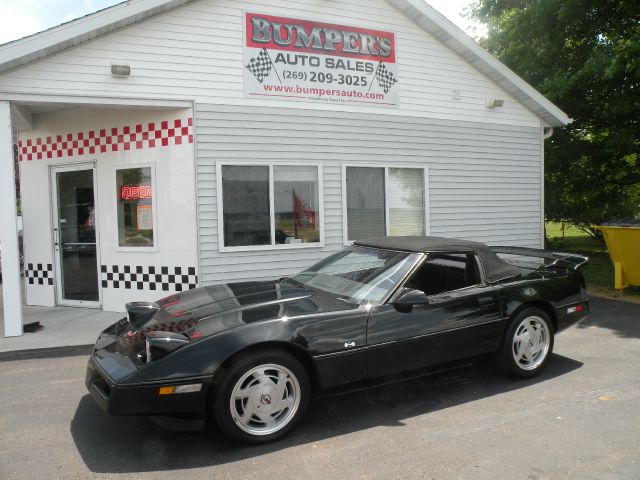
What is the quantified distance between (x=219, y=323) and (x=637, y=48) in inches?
412

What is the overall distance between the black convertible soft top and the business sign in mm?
3901

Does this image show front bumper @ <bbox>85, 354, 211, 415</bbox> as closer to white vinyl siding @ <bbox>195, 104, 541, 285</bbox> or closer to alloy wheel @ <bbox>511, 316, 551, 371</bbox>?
alloy wheel @ <bbox>511, 316, 551, 371</bbox>

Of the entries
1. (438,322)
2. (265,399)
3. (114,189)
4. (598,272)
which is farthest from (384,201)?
(598,272)

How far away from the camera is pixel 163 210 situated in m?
7.62

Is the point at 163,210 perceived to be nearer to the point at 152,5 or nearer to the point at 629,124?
the point at 152,5

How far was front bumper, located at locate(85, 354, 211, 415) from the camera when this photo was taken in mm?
3270

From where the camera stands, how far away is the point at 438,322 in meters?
4.23

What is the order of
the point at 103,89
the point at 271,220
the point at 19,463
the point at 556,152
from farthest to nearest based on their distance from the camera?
the point at 556,152 < the point at 271,220 < the point at 103,89 < the point at 19,463

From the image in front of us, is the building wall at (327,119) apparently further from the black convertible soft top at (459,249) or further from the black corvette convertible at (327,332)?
the black convertible soft top at (459,249)

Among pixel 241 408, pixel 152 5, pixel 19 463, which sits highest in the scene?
pixel 152 5

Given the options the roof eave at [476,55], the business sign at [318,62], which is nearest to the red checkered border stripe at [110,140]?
the business sign at [318,62]

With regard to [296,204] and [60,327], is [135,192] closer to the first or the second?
[60,327]

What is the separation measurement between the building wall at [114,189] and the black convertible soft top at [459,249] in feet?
11.6

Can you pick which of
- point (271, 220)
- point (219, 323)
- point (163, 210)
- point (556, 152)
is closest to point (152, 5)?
point (163, 210)
